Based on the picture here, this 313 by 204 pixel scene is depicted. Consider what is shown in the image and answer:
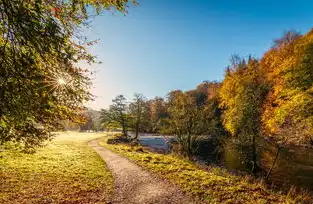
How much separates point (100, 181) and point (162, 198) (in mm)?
4347

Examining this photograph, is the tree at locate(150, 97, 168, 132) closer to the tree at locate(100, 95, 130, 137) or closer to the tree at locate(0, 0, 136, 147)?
the tree at locate(100, 95, 130, 137)

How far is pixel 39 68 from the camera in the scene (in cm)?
687

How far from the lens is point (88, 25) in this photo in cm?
730

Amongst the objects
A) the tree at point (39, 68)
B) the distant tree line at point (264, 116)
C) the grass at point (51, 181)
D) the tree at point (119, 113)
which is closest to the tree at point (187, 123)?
the distant tree line at point (264, 116)

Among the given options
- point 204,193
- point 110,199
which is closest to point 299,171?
point 204,193

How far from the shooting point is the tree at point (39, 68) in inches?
231

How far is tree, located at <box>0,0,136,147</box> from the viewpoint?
5867 mm

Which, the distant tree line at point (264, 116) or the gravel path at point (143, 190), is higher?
the distant tree line at point (264, 116)

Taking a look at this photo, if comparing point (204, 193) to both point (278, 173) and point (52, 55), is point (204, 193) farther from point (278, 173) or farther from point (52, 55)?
point (278, 173)

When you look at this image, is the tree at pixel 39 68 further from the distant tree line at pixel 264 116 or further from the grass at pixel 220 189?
the distant tree line at pixel 264 116

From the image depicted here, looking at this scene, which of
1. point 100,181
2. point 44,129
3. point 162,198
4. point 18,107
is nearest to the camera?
point 18,107

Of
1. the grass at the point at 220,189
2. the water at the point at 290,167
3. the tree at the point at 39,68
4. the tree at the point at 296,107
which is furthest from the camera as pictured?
the water at the point at 290,167

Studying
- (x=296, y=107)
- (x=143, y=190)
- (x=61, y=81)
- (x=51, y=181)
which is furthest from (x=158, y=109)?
(x=61, y=81)

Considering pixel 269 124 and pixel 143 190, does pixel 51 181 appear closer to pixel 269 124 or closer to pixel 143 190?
pixel 143 190
